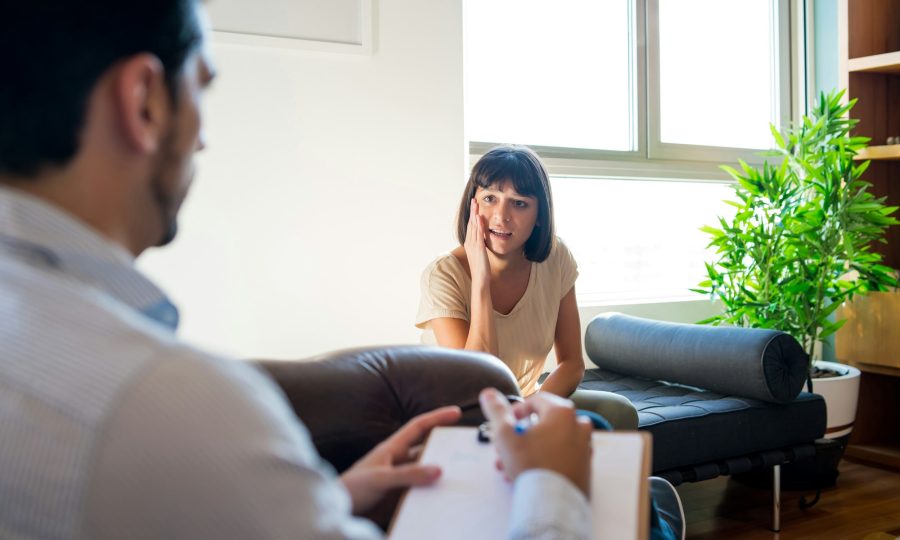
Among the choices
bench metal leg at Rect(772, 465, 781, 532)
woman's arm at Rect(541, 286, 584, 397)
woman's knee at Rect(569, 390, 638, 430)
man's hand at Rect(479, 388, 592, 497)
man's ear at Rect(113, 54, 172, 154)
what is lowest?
bench metal leg at Rect(772, 465, 781, 532)

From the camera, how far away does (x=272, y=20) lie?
2523 millimetres

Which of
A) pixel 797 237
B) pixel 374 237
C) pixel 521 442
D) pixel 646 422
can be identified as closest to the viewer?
pixel 521 442

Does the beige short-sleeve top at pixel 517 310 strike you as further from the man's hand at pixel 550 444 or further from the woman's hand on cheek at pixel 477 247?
the man's hand at pixel 550 444

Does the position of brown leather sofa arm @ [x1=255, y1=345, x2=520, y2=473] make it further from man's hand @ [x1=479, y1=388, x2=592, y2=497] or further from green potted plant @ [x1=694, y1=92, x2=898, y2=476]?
green potted plant @ [x1=694, y1=92, x2=898, y2=476]

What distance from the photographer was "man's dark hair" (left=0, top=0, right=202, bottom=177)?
1.67ft

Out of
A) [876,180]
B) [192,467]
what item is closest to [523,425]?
[192,467]

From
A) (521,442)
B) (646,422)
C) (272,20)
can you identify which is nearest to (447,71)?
(272,20)

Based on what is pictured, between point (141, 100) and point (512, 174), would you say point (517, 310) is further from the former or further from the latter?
point (141, 100)

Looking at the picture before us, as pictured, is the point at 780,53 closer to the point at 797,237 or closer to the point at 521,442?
the point at 797,237

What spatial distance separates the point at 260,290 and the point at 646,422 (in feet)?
4.13

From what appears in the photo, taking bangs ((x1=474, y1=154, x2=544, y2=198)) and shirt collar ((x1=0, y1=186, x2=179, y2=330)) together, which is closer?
shirt collar ((x1=0, y1=186, x2=179, y2=330))

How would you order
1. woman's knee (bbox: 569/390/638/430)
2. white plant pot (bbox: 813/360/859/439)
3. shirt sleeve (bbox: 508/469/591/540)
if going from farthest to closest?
white plant pot (bbox: 813/360/859/439) < woman's knee (bbox: 569/390/638/430) < shirt sleeve (bbox: 508/469/591/540)

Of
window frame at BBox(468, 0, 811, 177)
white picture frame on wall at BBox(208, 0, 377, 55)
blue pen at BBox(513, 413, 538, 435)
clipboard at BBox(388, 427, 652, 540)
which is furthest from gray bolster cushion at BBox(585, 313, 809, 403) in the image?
blue pen at BBox(513, 413, 538, 435)

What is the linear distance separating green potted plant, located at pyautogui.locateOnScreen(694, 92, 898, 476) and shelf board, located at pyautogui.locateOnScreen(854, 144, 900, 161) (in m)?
0.14
